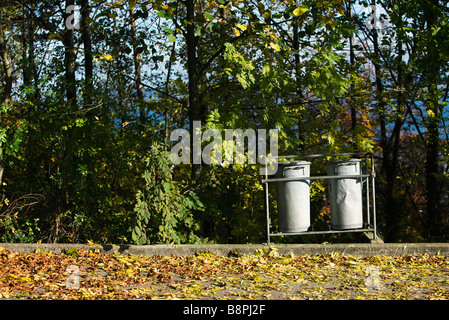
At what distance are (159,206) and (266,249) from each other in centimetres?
155

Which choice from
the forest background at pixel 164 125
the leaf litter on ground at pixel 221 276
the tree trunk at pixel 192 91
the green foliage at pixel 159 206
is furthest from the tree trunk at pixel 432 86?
the green foliage at pixel 159 206

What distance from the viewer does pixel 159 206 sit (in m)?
6.96

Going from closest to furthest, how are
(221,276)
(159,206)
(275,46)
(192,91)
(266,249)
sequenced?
(221,276)
(266,249)
(159,206)
(275,46)
(192,91)

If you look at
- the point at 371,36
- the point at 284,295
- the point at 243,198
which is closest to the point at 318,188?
the point at 243,198

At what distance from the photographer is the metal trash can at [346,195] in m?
7.00

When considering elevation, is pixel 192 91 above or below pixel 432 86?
below

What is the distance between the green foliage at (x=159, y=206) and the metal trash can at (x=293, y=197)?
1.24 meters

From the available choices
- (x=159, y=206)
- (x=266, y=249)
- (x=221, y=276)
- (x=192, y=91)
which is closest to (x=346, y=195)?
(x=266, y=249)

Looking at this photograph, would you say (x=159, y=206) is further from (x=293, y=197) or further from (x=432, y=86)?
(x=432, y=86)

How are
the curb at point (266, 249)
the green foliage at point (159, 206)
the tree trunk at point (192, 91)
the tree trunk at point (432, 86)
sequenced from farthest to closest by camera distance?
the tree trunk at point (432, 86) → the tree trunk at point (192, 91) → the green foliage at point (159, 206) → the curb at point (266, 249)

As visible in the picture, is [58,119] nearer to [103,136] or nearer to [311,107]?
[103,136]

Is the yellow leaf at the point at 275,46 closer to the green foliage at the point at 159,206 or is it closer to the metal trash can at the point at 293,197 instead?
the metal trash can at the point at 293,197

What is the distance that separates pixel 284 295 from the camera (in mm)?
5055

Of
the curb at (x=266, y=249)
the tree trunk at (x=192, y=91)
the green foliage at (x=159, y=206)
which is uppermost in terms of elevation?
the tree trunk at (x=192, y=91)
